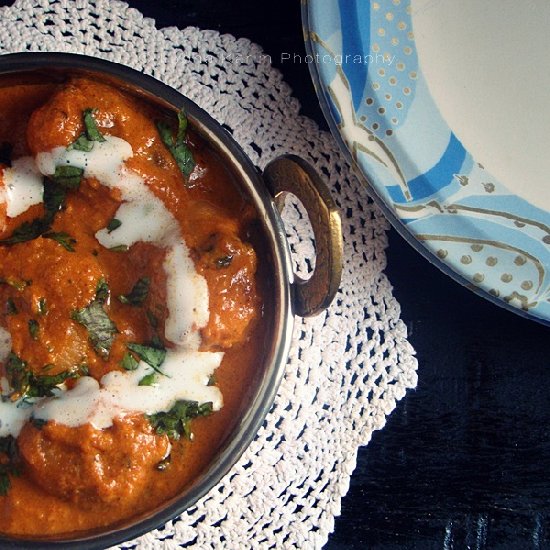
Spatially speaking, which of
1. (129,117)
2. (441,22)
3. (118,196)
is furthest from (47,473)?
(441,22)

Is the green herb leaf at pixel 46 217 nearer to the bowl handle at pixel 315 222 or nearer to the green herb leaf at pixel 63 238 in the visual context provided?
the green herb leaf at pixel 63 238

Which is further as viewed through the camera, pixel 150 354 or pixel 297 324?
pixel 297 324

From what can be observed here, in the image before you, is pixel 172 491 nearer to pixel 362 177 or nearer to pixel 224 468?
pixel 224 468

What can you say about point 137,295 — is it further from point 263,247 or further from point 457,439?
point 457,439

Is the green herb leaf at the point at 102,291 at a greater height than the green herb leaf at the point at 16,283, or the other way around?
the green herb leaf at the point at 102,291

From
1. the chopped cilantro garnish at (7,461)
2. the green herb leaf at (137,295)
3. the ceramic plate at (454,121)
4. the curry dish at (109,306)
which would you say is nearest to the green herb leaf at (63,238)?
the curry dish at (109,306)

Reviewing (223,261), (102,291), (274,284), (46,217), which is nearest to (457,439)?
(274,284)

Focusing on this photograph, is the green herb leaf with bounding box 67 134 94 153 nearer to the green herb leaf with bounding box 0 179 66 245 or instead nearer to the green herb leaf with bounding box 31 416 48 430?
the green herb leaf with bounding box 0 179 66 245
